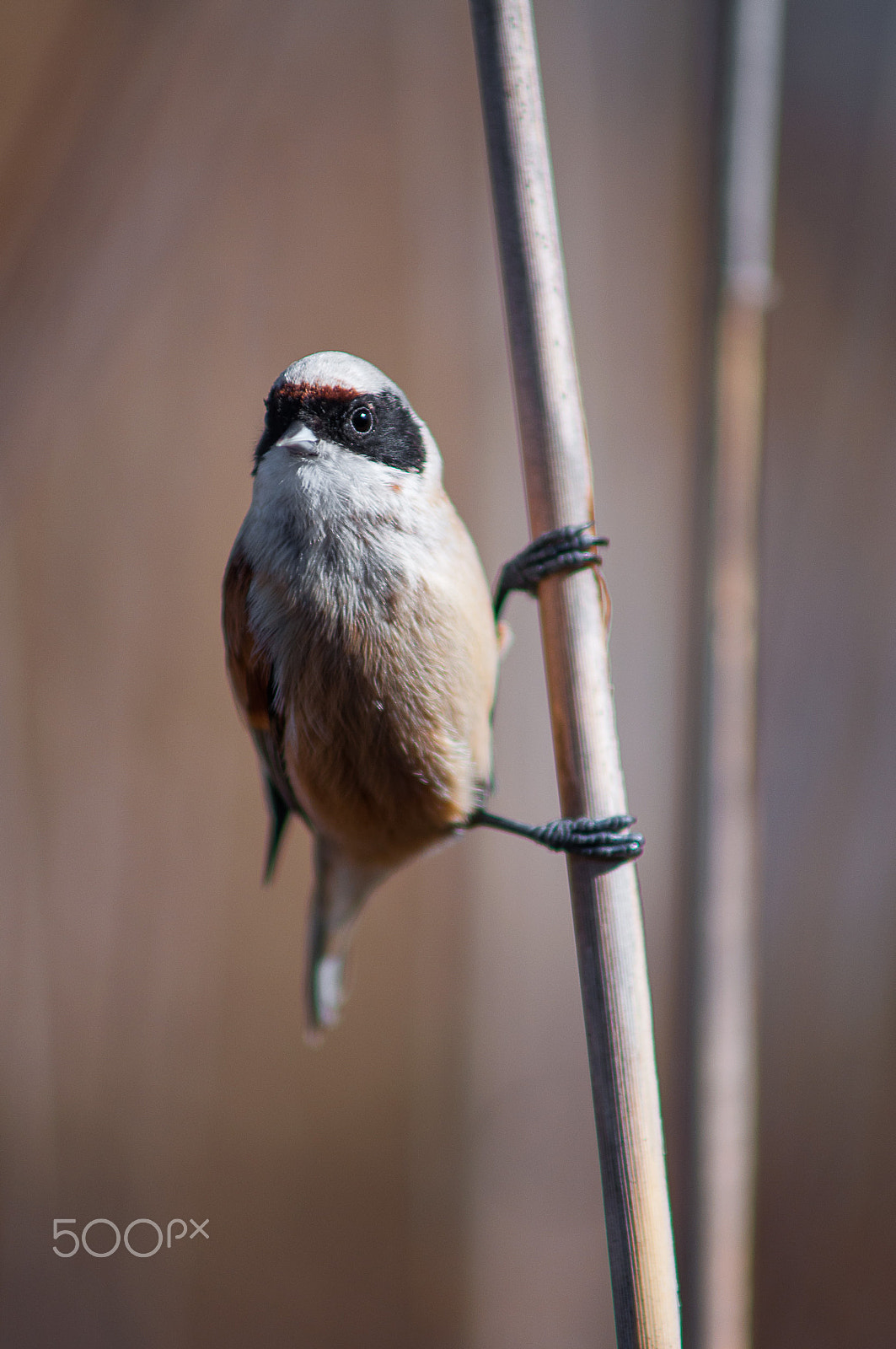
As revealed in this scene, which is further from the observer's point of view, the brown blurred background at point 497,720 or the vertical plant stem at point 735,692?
the brown blurred background at point 497,720

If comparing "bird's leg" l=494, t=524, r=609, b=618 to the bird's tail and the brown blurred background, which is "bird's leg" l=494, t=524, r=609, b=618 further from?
the brown blurred background

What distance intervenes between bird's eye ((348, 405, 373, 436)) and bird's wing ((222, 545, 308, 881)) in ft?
0.55

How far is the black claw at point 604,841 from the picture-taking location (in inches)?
30.1

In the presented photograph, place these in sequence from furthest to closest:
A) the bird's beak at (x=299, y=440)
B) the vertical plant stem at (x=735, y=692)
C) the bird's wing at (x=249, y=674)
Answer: the vertical plant stem at (x=735, y=692) → the bird's wing at (x=249, y=674) → the bird's beak at (x=299, y=440)

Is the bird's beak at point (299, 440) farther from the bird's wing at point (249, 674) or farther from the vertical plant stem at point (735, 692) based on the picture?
the vertical plant stem at point (735, 692)

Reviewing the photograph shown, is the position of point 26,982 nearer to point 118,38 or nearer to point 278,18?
point 118,38

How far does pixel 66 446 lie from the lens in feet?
5.54

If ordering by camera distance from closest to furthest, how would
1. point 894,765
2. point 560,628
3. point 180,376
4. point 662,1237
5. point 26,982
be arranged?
point 662,1237 < point 560,628 < point 26,982 < point 180,376 < point 894,765

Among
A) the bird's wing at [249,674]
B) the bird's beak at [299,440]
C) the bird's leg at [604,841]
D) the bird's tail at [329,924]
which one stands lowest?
the bird's tail at [329,924]

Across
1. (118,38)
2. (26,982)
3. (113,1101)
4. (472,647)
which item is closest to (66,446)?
(118,38)

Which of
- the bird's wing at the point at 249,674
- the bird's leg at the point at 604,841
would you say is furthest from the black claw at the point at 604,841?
the bird's wing at the point at 249,674

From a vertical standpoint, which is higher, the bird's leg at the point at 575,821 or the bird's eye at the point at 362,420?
the bird's eye at the point at 362,420

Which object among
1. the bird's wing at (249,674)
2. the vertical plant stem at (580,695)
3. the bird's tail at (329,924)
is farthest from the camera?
the bird's tail at (329,924)

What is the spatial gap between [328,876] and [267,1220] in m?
1.01
